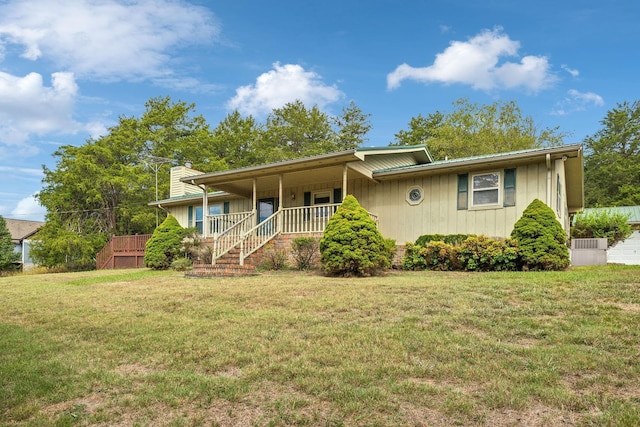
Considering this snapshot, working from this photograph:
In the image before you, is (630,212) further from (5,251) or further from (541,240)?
(5,251)

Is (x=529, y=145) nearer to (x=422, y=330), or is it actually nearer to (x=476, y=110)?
(x=476, y=110)

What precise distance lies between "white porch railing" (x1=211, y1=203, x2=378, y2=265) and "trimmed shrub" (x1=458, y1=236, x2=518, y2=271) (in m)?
3.33

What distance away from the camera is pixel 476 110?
3145 centimetres

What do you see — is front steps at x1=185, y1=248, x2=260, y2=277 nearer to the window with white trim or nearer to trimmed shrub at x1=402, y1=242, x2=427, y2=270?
trimmed shrub at x1=402, y1=242, x2=427, y2=270

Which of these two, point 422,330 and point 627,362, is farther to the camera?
point 422,330

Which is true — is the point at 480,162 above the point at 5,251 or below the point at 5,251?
above

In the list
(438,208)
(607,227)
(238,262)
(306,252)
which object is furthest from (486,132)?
(238,262)

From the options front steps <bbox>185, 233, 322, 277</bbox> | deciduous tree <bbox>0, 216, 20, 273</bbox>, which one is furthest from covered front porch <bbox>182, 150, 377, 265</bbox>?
deciduous tree <bbox>0, 216, 20, 273</bbox>

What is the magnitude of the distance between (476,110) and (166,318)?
1212 inches

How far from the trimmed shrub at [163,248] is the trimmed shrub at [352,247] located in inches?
291

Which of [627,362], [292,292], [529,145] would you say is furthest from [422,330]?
[529,145]

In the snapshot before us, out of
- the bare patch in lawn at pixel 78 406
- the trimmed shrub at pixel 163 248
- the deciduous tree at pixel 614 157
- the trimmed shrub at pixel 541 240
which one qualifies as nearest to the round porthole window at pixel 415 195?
the trimmed shrub at pixel 541 240

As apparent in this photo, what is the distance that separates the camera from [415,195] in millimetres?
13492

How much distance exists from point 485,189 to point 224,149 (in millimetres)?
23608
